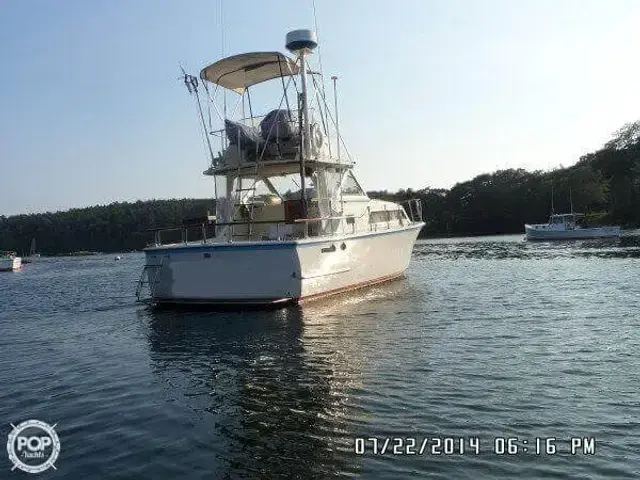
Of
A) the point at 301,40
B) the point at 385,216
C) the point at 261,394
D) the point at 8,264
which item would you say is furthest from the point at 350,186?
the point at 8,264

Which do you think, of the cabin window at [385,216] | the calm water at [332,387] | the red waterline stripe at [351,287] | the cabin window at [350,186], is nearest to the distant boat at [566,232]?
the cabin window at [385,216]

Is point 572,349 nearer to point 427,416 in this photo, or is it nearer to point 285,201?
point 427,416

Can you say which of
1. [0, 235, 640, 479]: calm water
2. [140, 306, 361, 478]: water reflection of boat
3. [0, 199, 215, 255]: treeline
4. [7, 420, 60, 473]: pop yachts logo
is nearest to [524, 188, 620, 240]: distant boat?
[0, 235, 640, 479]: calm water

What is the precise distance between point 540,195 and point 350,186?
79.5m

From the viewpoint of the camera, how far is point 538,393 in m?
8.37

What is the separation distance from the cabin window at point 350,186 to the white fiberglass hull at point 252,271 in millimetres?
3404

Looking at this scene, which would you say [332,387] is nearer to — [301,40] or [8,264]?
[301,40]

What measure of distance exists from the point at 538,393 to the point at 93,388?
745cm

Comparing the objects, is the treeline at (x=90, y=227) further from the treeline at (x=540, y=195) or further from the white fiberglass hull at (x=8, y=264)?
the white fiberglass hull at (x=8, y=264)

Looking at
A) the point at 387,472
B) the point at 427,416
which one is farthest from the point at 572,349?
the point at 387,472

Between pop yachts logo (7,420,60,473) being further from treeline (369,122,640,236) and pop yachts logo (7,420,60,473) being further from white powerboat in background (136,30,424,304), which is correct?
treeline (369,122,640,236)

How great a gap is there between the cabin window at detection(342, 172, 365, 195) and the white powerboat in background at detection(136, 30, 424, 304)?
5 cm

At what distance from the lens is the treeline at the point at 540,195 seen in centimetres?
8588

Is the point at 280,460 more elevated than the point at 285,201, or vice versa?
the point at 285,201
